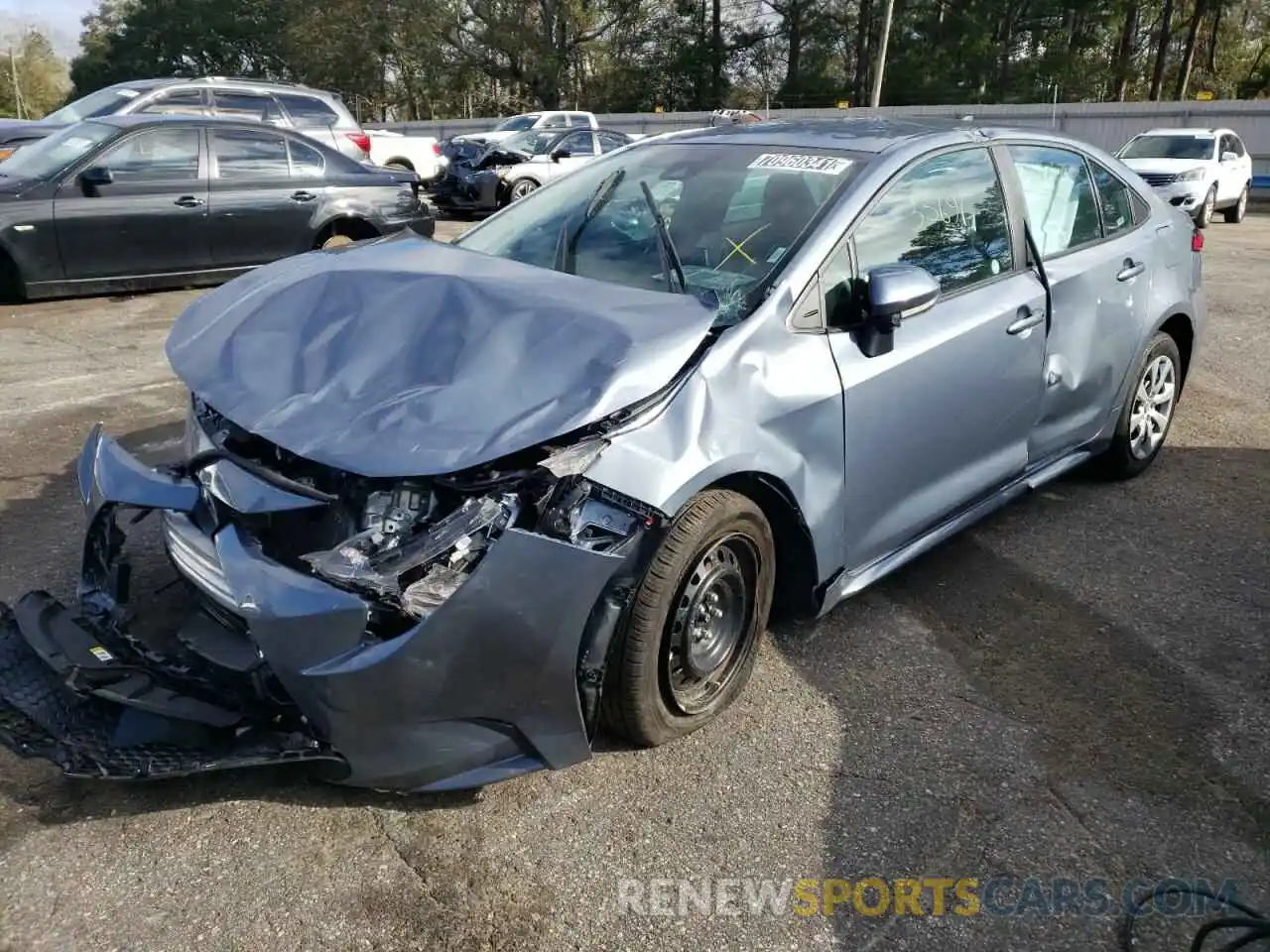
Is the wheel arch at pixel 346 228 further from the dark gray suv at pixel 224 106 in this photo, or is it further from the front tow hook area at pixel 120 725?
the front tow hook area at pixel 120 725

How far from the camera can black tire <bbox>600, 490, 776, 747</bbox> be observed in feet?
8.70

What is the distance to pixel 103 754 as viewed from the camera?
2379 mm

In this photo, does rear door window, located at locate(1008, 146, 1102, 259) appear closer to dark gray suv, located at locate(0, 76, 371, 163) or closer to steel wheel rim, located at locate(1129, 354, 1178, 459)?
steel wheel rim, located at locate(1129, 354, 1178, 459)

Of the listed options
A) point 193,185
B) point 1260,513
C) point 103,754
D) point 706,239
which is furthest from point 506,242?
point 193,185

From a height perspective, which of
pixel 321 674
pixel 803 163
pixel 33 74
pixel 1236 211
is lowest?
pixel 1236 211

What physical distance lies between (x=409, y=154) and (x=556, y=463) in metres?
17.1

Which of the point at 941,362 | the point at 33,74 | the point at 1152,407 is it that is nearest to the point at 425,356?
the point at 941,362

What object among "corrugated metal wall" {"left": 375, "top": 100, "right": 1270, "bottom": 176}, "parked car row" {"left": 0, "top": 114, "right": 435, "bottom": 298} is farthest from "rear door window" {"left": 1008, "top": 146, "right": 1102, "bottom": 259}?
"corrugated metal wall" {"left": 375, "top": 100, "right": 1270, "bottom": 176}

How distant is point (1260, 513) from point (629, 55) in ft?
144

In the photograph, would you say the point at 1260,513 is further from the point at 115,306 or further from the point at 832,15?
the point at 832,15

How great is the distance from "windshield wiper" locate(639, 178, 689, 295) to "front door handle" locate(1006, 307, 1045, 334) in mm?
1340

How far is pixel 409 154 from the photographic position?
18.2m

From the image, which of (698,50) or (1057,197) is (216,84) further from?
(698,50)

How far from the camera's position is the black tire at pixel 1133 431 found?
189 inches
